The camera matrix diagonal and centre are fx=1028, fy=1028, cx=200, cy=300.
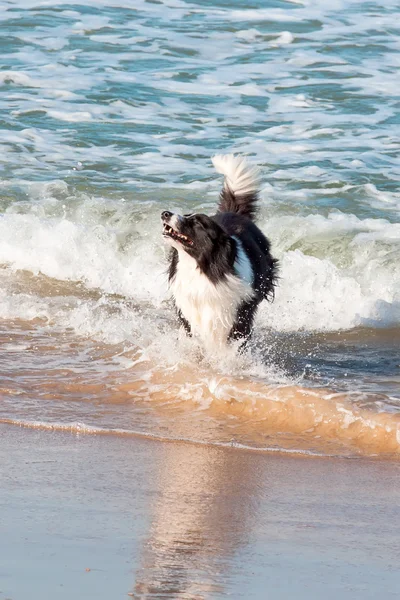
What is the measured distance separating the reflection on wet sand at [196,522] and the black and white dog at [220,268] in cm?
149

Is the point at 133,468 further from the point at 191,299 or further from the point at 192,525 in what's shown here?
the point at 191,299

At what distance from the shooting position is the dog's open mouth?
19.8ft

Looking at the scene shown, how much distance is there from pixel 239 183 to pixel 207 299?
1046 millimetres

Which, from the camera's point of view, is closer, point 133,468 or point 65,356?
point 133,468

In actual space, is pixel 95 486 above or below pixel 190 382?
above

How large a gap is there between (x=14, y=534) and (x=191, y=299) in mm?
3126

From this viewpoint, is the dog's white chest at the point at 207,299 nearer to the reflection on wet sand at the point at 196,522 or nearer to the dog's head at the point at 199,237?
the dog's head at the point at 199,237

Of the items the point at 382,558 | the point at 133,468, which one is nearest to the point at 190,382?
the point at 133,468

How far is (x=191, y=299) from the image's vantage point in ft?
21.6

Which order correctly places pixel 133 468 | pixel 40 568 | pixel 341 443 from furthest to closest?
pixel 341 443, pixel 133 468, pixel 40 568

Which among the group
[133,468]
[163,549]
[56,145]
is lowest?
[56,145]

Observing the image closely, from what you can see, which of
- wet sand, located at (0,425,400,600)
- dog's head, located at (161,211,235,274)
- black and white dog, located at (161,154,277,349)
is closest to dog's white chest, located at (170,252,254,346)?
black and white dog, located at (161,154,277,349)

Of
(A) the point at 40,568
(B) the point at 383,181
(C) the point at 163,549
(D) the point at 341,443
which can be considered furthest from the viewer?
(B) the point at 383,181

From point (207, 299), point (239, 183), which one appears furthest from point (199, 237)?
point (239, 183)
